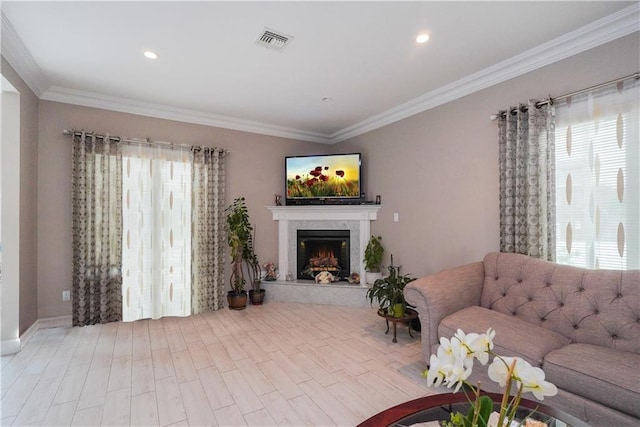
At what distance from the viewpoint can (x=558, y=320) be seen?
2.04 meters

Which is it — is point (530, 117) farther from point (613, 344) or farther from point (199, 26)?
point (199, 26)

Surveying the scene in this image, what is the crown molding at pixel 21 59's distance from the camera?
216 cm

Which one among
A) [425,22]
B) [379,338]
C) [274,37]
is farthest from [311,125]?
[379,338]

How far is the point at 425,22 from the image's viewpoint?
209 cm

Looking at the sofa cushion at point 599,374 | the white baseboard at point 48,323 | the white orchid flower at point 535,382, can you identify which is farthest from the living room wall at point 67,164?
the white orchid flower at point 535,382

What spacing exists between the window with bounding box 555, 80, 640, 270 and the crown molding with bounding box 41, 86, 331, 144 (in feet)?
11.3

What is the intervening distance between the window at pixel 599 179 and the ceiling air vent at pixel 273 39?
2343 millimetres

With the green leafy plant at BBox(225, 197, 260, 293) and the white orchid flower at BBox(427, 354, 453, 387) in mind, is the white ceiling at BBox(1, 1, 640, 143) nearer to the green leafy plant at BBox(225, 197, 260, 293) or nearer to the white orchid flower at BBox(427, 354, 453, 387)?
the green leafy plant at BBox(225, 197, 260, 293)

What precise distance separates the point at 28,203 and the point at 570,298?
4.90 m

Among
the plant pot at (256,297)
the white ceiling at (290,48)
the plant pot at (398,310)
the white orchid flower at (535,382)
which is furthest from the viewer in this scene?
the plant pot at (256,297)

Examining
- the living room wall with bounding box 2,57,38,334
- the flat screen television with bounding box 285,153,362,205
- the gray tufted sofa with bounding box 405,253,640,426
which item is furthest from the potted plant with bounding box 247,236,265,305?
the gray tufted sofa with bounding box 405,253,640,426

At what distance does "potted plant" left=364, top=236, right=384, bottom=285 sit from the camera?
4.02 m

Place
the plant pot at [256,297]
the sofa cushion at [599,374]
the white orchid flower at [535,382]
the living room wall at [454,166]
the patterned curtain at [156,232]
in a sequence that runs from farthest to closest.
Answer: the plant pot at [256,297], the patterned curtain at [156,232], the living room wall at [454,166], the sofa cushion at [599,374], the white orchid flower at [535,382]

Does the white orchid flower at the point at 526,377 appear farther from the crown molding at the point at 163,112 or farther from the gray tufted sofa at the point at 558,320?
the crown molding at the point at 163,112
